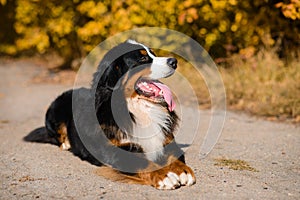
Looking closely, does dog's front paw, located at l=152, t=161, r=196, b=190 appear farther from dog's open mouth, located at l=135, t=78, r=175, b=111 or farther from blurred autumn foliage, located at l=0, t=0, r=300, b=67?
blurred autumn foliage, located at l=0, t=0, r=300, b=67

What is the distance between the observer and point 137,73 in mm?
3740

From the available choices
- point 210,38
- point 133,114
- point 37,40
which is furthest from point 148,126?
point 37,40

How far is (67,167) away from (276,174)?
1907mm

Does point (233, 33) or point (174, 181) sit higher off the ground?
point (233, 33)

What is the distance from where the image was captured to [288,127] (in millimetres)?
5695

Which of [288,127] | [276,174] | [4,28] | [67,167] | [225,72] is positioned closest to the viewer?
[276,174]

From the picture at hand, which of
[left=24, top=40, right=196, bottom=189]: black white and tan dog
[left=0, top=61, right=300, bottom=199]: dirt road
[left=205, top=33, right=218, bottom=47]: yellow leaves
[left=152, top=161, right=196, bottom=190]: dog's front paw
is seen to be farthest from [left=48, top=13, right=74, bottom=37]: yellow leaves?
[left=152, top=161, right=196, bottom=190]: dog's front paw

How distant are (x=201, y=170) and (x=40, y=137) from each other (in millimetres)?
2392

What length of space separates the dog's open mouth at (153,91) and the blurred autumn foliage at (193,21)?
3394 mm

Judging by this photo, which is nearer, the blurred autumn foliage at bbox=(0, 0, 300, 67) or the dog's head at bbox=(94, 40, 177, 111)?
the dog's head at bbox=(94, 40, 177, 111)

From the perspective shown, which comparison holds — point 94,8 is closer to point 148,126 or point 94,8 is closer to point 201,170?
point 148,126

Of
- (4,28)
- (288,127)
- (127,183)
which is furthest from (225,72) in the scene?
(4,28)

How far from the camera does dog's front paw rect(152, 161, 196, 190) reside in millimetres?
3316

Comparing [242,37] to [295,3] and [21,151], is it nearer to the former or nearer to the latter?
[295,3]
